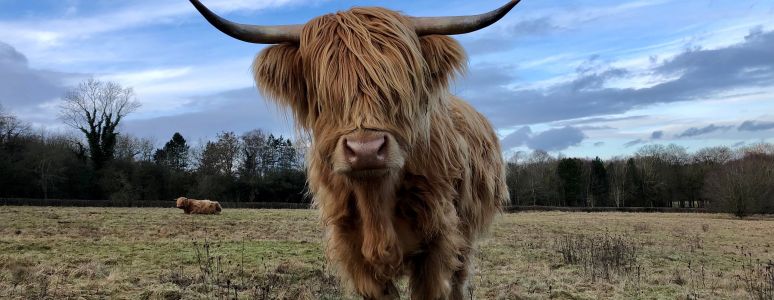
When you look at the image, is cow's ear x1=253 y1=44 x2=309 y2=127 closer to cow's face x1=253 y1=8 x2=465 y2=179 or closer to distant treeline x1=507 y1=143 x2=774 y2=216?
cow's face x1=253 y1=8 x2=465 y2=179

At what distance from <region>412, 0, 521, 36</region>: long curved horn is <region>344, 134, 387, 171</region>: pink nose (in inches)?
39.5

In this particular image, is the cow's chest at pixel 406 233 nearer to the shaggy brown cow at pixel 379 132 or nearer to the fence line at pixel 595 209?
the shaggy brown cow at pixel 379 132

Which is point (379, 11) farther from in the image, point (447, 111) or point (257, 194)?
point (257, 194)

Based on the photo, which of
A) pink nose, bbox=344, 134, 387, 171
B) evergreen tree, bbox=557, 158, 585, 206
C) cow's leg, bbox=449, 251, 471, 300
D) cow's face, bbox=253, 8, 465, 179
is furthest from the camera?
evergreen tree, bbox=557, 158, 585, 206

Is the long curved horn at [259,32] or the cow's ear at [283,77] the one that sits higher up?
the long curved horn at [259,32]

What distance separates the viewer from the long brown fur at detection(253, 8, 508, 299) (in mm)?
3318

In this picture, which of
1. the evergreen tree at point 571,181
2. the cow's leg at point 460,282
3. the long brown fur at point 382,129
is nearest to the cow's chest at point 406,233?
the long brown fur at point 382,129

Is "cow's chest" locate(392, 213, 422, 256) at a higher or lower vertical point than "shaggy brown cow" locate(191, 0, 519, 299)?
lower

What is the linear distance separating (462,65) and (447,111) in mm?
923

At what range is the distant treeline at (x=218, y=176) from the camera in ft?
162

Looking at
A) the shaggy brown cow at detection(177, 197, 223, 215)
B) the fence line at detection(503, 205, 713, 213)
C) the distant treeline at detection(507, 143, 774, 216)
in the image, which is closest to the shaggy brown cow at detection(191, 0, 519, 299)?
the shaggy brown cow at detection(177, 197, 223, 215)

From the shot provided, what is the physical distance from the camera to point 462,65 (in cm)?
386

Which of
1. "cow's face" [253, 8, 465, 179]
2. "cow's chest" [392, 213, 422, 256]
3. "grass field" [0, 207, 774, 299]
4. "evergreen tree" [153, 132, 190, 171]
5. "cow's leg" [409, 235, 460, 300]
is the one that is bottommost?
"grass field" [0, 207, 774, 299]

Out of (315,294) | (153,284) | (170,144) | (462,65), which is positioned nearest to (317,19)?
(462,65)
